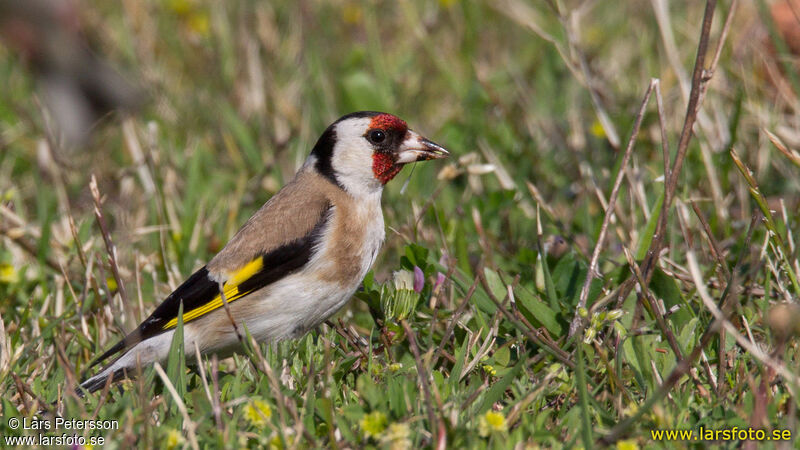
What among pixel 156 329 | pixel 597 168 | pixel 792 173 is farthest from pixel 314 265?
pixel 792 173

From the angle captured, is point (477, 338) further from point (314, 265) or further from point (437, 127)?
point (437, 127)

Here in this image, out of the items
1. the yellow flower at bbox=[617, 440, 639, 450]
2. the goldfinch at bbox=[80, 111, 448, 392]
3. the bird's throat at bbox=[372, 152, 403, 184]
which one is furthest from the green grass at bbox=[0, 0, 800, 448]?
the bird's throat at bbox=[372, 152, 403, 184]

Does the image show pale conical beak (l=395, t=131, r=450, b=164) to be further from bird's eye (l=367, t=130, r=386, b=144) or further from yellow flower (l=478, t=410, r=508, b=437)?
yellow flower (l=478, t=410, r=508, b=437)

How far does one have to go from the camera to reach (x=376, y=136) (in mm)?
4039

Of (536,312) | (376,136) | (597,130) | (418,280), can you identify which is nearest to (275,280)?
(418,280)

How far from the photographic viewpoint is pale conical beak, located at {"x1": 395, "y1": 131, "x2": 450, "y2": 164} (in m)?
4.03

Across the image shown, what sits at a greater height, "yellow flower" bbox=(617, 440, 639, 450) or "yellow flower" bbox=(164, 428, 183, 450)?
"yellow flower" bbox=(164, 428, 183, 450)

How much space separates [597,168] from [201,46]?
3.16 metres

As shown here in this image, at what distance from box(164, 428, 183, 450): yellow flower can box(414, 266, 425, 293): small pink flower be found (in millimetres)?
1136

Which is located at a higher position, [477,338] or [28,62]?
[28,62]

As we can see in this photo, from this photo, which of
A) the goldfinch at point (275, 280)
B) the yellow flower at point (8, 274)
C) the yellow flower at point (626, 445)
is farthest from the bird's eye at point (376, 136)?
the yellow flower at point (626, 445)

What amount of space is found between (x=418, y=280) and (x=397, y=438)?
103 cm

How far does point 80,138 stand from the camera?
6.21m

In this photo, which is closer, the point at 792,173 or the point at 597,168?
A: the point at 792,173
